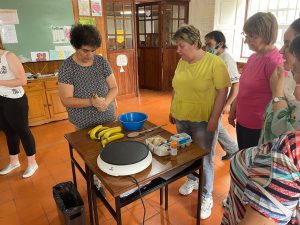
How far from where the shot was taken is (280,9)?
12.6ft

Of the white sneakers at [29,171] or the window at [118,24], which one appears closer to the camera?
the white sneakers at [29,171]

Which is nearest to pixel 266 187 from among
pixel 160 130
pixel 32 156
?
pixel 160 130

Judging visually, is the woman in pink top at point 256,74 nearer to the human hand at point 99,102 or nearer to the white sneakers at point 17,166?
the human hand at point 99,102

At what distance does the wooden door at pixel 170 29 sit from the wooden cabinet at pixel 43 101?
2.62 metres

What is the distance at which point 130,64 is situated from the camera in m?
4.86

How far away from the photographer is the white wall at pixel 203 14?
4789 millimetres

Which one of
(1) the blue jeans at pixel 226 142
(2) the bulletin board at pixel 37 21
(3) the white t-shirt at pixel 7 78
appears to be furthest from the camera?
(2) the bulletin board at pixel 37 21

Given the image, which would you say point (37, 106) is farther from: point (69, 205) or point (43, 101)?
point (69, 205)

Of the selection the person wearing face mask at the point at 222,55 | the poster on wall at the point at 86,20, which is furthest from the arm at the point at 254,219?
the poster on wall at the point at 86,20

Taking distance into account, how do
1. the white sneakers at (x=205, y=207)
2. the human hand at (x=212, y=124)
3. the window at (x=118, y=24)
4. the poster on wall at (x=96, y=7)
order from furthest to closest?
the window at (x=118, y=24) < the poster on wall at (x=96, y=7) < the white sneakers at (x=205, y=207) < the human hand at (x=212, y=124)

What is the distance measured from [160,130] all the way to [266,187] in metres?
0.98

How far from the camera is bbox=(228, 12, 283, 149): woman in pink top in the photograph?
1.33 m

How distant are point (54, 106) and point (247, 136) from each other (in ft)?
10.3

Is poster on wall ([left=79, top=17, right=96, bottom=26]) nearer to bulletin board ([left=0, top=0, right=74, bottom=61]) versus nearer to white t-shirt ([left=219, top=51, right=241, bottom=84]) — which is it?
bulletin board ([left=0, top=0, right=74, bottom=61])
